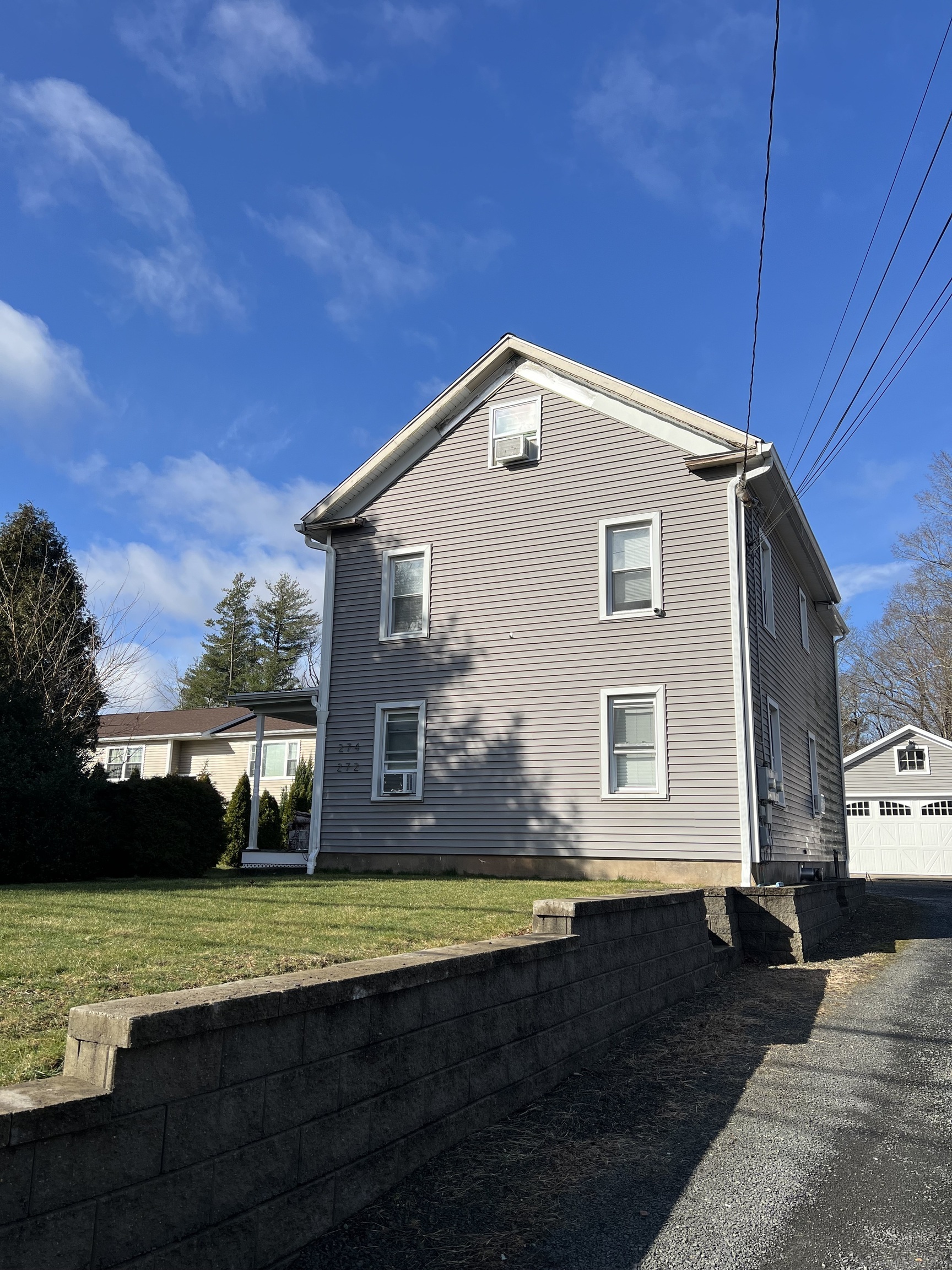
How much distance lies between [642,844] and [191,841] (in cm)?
625

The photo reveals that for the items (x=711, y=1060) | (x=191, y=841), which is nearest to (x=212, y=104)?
(x=191, y=841)

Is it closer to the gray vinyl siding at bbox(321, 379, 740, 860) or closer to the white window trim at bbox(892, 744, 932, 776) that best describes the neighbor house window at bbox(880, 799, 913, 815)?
the white window trim at bbox(892, 744, 932, 776)

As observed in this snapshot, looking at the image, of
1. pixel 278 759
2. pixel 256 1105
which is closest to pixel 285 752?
pixel 278 759

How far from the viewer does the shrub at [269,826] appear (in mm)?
24203

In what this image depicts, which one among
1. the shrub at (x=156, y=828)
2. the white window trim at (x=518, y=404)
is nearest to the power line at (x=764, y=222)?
the white window trim at (x=518, y=404)

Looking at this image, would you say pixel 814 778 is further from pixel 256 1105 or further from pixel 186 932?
pixel 256 1105

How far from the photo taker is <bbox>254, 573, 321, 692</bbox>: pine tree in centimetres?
5109

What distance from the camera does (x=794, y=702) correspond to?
52.4 ft

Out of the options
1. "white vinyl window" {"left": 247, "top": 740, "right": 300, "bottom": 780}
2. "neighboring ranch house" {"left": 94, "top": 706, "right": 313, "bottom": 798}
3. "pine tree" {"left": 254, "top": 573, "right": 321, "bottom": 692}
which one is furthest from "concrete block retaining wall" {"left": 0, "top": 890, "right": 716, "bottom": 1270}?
"pine tree" {"left": 254, "top": 573, "right": 321, "bottom": 692}

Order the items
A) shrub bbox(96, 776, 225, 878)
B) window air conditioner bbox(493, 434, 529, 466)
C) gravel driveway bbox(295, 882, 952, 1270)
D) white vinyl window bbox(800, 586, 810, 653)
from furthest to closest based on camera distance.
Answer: white vinyl window bbox(800, 586, 810, 653) < window air conditioner bbox(493, 434, 529, 466) < shrub bbox(96, 776, 225, 878) < gravel driveway bbox(295, 882, 952, 1270)

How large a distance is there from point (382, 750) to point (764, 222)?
31.5ft

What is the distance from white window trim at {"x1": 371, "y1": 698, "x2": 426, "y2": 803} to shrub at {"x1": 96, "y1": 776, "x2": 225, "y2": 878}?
10.0ft

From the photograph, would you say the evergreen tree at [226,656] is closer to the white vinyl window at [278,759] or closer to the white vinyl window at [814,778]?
the white vinyl window at [278,759]

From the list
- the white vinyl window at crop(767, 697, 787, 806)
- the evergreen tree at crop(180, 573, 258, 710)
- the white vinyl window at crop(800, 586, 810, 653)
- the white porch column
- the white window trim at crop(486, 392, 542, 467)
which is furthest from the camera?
the evergreen tree at crop(180, 573, 258, 710)
